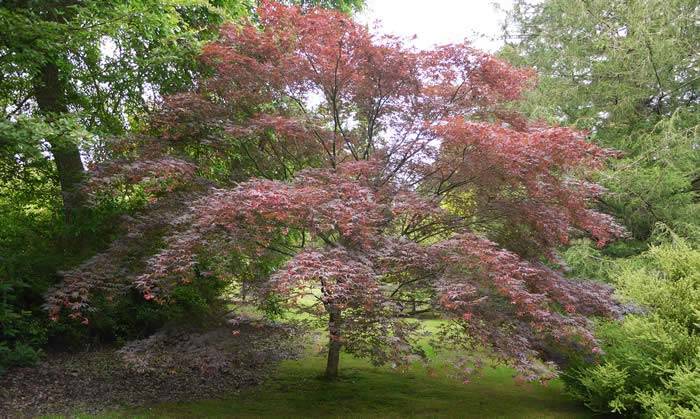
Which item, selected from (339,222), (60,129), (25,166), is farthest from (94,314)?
(339,222)

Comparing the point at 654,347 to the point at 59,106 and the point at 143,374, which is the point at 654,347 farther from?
the point at 59,106

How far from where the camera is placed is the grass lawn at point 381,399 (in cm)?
589

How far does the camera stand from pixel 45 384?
20.3ft

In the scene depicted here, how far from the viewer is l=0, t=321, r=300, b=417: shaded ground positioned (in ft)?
18.5

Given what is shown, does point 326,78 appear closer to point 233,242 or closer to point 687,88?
point 233,242

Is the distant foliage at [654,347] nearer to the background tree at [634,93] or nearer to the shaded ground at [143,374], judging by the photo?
the background tree at [634,93]

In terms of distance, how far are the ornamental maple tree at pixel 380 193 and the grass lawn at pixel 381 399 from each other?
2.57 feet

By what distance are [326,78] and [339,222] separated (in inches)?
93.1

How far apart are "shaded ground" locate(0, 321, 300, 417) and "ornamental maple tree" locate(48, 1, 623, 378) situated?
99 centimetres

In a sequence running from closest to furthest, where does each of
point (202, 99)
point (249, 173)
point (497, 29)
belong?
point (202, 99)
point (249, 173)
point (497, 29)

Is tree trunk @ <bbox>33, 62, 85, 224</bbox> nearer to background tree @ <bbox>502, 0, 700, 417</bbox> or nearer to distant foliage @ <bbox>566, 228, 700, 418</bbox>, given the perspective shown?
distant foliage @ <bbox>566, 228, 700, 418</bbox>

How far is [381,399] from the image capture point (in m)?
6.52

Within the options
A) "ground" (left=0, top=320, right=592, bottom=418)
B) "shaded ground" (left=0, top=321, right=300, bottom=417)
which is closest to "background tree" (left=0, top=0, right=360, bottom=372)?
"shaded ground" (left=0, top=321, right=300, bottom=417)

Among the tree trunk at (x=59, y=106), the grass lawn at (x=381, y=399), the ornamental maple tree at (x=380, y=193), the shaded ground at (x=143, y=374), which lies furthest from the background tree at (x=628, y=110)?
the tree trunk at (x=59, y=106)
